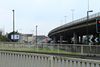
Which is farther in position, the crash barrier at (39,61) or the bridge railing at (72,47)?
the bridge railing at (72,47)

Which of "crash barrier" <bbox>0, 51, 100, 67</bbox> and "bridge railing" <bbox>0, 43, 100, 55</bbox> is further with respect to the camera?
"bridge railing" <bbox>0, 43, 100, 55</bbox>

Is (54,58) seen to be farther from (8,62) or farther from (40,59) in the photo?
(8,62)

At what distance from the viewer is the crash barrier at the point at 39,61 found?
710 centimetres

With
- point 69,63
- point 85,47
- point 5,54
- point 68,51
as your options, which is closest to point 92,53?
point 85,47

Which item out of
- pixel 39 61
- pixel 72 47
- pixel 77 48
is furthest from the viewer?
pixel 72 47

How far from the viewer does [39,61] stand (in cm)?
851

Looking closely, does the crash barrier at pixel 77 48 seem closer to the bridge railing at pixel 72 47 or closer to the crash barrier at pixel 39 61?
the bridge railing at pixel 72 47

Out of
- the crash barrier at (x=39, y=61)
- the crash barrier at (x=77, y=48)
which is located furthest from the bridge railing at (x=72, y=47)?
the crash barrier at (x=39, y=61)

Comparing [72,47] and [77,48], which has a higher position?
[72,47]

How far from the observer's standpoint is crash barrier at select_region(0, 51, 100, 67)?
7105mm

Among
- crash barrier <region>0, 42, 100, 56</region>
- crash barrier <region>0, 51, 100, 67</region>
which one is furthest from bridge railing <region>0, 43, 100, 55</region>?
crash barrier <region>0, 51, 100, 67</region>

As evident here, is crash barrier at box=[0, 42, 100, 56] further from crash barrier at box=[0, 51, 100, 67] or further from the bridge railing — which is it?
crash barrier at box=[0, 51, 100, 67]

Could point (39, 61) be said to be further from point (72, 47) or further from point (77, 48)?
point (72, 47)

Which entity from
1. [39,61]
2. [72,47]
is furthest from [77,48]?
[39,61]
